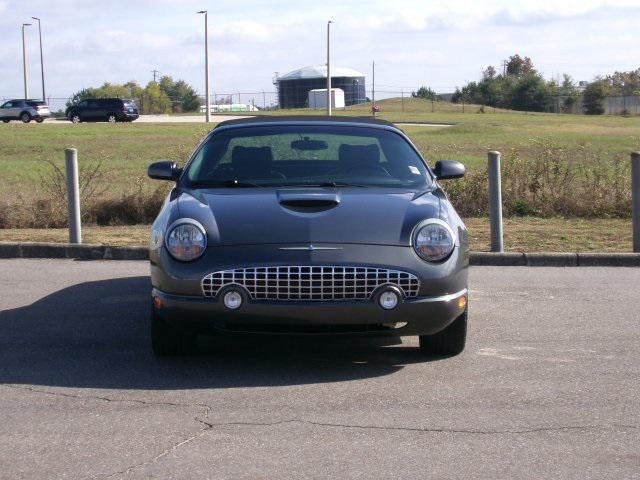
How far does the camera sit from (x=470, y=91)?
345ft

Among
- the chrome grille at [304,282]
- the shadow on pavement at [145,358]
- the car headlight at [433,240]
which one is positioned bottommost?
the shadow on pavement at [145,358]

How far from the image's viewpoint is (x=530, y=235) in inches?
469

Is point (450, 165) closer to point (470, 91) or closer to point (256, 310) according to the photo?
point (256, 310)

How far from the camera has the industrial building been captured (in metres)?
119

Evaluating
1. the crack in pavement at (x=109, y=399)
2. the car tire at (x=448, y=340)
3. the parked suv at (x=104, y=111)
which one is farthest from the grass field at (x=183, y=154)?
the parked suv at (x=104, y=111)

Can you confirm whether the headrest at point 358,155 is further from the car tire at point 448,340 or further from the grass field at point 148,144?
the grass field at point 148,144

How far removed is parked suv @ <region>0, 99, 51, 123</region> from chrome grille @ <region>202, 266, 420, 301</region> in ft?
180

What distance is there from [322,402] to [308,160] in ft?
7.74

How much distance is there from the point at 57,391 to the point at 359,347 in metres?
2.08

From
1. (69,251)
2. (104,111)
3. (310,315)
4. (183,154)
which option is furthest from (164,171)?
(104,111)

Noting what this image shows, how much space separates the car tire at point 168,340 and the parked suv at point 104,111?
5090cm

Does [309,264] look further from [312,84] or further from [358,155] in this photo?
[312,84]

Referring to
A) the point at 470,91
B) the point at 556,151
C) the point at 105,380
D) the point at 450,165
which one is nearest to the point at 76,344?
the point at 105,380

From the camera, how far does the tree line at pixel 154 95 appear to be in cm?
9250
